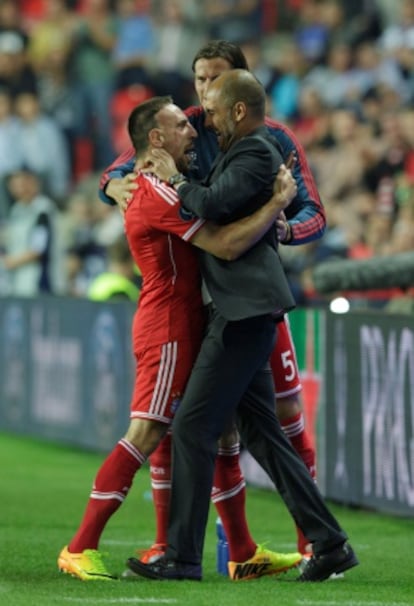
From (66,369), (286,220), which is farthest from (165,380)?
(66,369)

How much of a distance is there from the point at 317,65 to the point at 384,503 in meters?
10.2

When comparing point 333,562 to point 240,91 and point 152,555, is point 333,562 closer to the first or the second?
point 152,555

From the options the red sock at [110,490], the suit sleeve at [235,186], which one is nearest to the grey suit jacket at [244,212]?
the suit sleeve at [235,186]

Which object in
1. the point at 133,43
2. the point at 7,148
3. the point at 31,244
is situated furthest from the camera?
the point at 133,43

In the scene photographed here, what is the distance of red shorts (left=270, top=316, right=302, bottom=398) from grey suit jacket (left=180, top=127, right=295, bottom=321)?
619mm

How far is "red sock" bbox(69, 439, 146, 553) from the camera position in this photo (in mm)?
7703

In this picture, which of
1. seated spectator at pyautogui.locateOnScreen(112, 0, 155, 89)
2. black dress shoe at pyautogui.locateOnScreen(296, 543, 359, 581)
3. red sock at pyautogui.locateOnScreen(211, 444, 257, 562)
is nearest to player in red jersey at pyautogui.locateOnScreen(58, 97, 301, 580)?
red sock at pyautogui.locateOnScreen(211, 444, 257, 562)

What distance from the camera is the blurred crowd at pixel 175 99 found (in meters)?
16.2

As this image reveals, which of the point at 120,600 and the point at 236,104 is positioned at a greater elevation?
the point at 236,104

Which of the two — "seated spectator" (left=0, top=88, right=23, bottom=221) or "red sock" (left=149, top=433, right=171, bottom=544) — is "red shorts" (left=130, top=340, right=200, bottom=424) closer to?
"red sock" (left=149, top=433, right=171, bottom=544)

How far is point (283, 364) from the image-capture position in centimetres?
805

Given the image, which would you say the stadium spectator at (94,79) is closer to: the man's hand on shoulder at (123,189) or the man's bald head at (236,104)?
the man's hand on shoulder at (123,189)

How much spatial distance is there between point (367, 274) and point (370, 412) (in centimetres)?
147

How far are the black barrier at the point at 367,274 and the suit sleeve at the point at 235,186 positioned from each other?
171 inches
